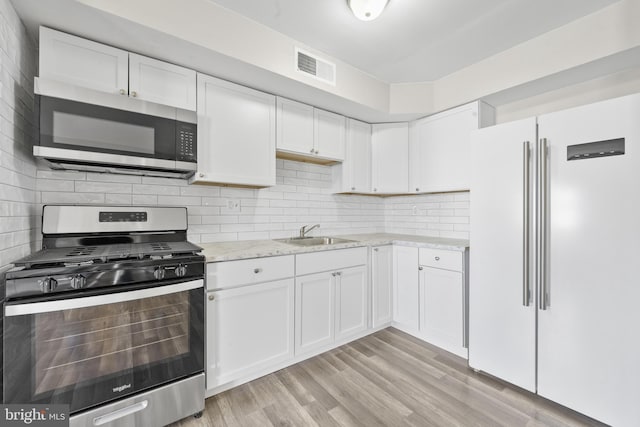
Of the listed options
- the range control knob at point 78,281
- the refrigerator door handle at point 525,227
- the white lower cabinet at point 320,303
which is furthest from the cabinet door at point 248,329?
the refrigerator door handle at point 525,227

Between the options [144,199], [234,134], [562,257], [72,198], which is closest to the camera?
[562,257]

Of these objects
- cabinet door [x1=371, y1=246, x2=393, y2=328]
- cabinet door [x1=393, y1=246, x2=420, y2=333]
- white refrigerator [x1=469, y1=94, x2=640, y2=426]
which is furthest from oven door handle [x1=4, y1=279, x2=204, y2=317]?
white refrigerator [x1=469, y1=94, x2=640, y2=426]

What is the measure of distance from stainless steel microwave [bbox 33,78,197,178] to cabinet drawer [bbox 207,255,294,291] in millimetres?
724

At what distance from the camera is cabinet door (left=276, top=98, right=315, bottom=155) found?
2.39m

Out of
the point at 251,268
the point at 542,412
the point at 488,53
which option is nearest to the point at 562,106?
the point at 488,53

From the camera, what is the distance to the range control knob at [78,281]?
1.26 m

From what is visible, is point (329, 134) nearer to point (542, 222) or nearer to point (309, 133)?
point (309, 133)

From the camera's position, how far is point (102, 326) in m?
1.33

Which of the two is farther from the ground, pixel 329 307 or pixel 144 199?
pixel 144 199

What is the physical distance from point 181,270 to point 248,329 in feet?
2.18

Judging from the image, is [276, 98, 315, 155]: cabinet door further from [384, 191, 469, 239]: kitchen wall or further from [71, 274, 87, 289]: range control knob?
[71, 274, 87, 289]: range control knob

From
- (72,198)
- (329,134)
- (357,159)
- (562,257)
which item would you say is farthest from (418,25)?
(72,198)

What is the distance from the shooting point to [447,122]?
2.71 m

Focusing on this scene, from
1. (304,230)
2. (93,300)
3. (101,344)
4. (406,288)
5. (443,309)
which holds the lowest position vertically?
(443,309)
